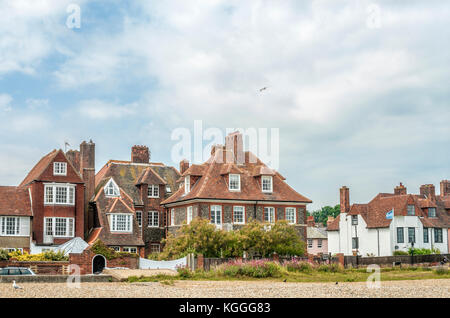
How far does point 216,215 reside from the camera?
51.9 meters

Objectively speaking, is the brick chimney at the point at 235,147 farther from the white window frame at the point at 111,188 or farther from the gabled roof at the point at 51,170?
the gabled roof at the point at 51,170

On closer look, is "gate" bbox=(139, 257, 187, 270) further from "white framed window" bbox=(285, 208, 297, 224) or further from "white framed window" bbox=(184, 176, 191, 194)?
"white framed window" bbox=(285, 208, 297, 224)

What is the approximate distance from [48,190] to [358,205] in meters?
36.3

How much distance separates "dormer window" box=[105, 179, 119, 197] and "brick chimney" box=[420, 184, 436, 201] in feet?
121

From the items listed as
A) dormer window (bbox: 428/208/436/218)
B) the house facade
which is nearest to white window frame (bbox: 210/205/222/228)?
dormer window (bbox: 428/208/436/218)

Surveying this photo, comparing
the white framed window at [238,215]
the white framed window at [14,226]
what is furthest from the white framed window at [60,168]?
the white framed window at [238,215]

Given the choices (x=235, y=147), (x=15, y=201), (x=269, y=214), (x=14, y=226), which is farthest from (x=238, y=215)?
(x=15, y=201)

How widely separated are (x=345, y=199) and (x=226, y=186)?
23639 mm

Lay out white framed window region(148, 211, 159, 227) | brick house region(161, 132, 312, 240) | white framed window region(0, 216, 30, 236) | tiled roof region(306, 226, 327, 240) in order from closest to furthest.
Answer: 1. white framed window region(0, 216, 30, 236)
2. brick house region(161, 132, 312, 240)
3. white framed window region(148, 211, 159, 227)
4. tiled roof region(306, 226, 327, 240)

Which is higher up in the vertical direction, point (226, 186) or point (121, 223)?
point (226, 186)

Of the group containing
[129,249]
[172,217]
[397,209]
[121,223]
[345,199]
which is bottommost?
[129,249]

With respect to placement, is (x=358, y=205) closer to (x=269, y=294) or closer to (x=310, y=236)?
(x=310, y=236)

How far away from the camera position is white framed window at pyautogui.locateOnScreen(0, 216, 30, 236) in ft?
160

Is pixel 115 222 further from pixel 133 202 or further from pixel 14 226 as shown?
pixel 14 226
